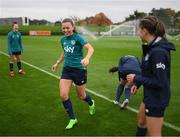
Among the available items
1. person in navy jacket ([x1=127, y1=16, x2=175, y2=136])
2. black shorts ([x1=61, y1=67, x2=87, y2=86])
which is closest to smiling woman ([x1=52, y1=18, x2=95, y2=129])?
black shorts ([x1=61, y1=67, x2=87, y2=86])

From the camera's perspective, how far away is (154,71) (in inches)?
170

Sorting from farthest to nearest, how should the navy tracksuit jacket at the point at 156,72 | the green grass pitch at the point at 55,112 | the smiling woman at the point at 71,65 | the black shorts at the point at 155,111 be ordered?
the smiling woman at the point at 71,65, the green grass pitch at the point at 55,112, the black shorts at the point at 155,111, the navy tracksuit jacket at the point at 156,72

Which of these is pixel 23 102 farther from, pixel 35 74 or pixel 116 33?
pixel 116 33

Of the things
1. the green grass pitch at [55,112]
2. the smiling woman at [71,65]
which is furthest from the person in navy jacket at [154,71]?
the smiling woman at [71,65]

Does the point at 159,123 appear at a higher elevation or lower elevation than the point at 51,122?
Answer: higher

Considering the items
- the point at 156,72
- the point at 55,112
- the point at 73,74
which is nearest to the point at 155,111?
the point at 156,72

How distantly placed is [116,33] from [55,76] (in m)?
61.8

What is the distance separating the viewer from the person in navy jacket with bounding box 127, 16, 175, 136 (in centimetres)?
429

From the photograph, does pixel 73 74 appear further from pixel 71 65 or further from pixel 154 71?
pixel 154 71

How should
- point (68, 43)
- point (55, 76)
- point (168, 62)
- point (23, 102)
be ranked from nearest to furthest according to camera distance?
point (168, 62)
point (68, 43)
point (23, 102)
point (55, 76)

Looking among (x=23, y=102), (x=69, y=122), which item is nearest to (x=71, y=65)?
(x=69, y=122)

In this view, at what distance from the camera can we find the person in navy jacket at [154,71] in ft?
14.1

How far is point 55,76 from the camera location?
44.8 feet

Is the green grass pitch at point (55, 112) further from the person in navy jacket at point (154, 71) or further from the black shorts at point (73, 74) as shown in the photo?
the person in navy jacket at point (154, 71)
